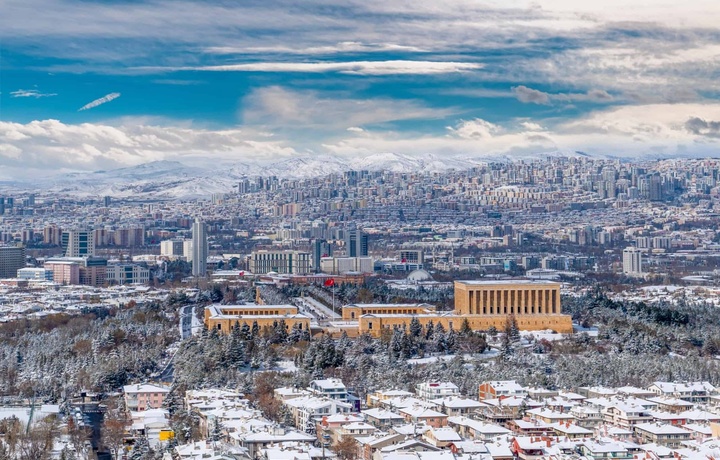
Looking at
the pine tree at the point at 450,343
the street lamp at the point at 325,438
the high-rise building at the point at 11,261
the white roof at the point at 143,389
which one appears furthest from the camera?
the high-rise building at the point at 11,261

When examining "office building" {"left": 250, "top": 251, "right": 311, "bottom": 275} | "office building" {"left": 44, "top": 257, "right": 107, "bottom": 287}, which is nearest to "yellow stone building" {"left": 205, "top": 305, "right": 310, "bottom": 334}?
"office building" {"left": 44, "top": 257, "right": 107, "bottom": 287}

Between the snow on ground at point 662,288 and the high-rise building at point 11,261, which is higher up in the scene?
the high-rise building at point 11,261

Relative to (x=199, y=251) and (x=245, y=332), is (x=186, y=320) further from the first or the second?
(x=199, y=251)

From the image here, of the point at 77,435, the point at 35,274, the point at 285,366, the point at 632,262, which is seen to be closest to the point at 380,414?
the point at 77,435

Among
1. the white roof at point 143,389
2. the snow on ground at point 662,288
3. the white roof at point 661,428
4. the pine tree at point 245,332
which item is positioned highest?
the snow on ground at point 662,288

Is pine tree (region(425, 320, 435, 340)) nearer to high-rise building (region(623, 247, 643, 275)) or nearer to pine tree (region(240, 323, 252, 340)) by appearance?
pine tree (region(240, 323, 252, 340))

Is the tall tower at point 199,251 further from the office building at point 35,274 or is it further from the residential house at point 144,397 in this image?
the residential house at point 144,397

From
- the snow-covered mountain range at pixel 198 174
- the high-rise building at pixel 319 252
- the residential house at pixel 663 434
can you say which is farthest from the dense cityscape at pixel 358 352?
the snow-covered mountain range at pixel 198 174
